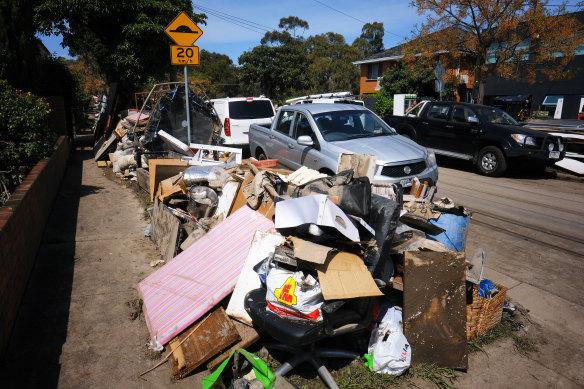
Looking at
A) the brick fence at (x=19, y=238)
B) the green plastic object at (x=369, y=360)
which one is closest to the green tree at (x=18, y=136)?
the brick fence at (x=19, y=238)

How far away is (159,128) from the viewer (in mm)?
9758

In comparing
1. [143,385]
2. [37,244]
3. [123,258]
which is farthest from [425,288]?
[37,244]

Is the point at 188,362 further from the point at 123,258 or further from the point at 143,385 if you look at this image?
the point at 123,258

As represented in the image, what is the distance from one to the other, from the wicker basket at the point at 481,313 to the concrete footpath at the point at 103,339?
174 millimetres

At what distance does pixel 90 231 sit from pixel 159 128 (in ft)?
13.5

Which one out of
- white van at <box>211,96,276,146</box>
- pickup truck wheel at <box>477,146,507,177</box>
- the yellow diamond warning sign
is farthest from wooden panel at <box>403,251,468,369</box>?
white van at <box>211,96,276,146</box>

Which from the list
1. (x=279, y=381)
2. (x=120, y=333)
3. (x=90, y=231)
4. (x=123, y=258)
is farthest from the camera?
(x=90, y=231)

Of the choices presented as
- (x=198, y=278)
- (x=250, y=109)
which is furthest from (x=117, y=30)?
(x=198, y=278)

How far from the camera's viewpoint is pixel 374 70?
1425 inches

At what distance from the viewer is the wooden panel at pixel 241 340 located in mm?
3309

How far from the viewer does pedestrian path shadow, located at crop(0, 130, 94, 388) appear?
3.20 meters

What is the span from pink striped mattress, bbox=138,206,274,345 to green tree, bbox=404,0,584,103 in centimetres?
1542

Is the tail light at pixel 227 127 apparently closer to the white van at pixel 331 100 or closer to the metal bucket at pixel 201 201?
the white van at pixel 331 100

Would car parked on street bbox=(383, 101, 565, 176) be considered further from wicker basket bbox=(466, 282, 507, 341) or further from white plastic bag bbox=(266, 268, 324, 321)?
white plastic bag bbox=(266, 268, 324, 321)
